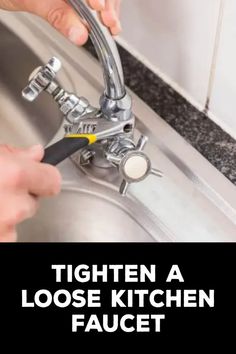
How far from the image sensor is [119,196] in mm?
562

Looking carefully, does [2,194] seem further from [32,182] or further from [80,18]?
[80,18]

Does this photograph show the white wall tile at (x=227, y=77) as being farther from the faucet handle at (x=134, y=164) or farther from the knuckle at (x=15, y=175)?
the knuckle at (x=15, y=175)

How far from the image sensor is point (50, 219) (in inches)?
24.2

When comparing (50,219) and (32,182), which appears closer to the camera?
(32,182)

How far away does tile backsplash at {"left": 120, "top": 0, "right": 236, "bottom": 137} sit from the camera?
0.54m

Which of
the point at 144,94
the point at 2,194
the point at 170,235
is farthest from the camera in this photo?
the point at 144,94

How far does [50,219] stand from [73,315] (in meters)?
0.13

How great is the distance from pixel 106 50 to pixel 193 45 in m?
0.14

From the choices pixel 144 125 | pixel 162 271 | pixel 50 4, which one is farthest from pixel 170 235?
pixel 50 4

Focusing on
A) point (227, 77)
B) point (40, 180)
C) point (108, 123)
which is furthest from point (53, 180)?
point (227, 77)

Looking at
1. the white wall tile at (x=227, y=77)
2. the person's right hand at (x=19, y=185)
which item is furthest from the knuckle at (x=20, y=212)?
the white wall tile at (x=227, y=77)

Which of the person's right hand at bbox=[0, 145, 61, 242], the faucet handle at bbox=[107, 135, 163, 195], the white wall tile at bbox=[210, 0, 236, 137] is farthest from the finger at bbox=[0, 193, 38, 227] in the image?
the white wall tile at bbox=[210, 0, 236, 137]

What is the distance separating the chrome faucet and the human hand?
0.08ft

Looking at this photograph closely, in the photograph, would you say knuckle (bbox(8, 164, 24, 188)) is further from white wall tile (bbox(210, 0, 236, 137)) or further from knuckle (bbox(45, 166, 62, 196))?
white wall tile (bbox(210, 0, 236, 137))
